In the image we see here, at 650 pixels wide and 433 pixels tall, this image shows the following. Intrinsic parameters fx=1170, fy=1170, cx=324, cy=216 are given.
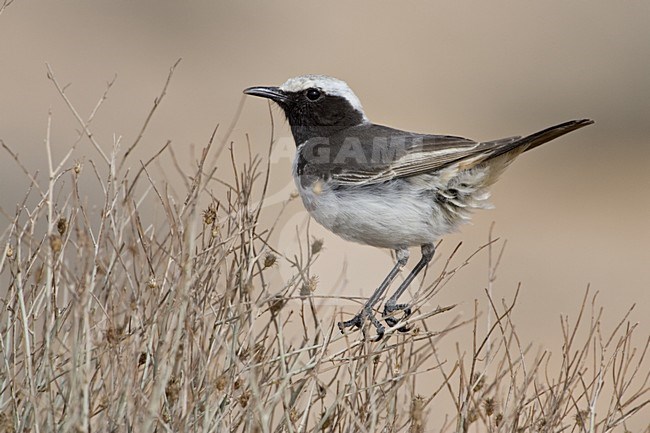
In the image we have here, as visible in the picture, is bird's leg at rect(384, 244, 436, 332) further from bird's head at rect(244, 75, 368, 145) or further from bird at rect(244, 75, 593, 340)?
bird's head at rect(244, 75, 368, 145)

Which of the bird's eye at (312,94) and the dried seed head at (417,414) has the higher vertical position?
the bird's eye at (312,94)

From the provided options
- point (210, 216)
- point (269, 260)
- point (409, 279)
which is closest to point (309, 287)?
point (269, 260)

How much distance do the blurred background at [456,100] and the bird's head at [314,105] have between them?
5935 mm

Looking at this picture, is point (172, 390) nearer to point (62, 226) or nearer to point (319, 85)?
point (62, 226)

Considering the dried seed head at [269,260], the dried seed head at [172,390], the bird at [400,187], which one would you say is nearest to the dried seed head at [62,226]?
the dried seed head at [172,390]

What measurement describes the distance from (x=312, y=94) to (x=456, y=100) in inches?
554

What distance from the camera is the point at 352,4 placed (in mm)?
25594

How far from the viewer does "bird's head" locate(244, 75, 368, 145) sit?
6.70m

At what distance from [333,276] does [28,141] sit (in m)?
10.3

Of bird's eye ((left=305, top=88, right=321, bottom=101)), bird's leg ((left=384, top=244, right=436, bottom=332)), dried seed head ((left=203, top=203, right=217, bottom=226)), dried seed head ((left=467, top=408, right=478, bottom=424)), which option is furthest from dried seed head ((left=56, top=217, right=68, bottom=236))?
bird's eye ((left=305, top=88, right=321, bottom=101))

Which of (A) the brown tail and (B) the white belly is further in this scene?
(B) the white belly

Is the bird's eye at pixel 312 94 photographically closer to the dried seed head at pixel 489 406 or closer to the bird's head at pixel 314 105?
the bird's head at pixel 314 105

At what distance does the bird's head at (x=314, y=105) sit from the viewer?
6.70 m

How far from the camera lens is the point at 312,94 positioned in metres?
6.74
